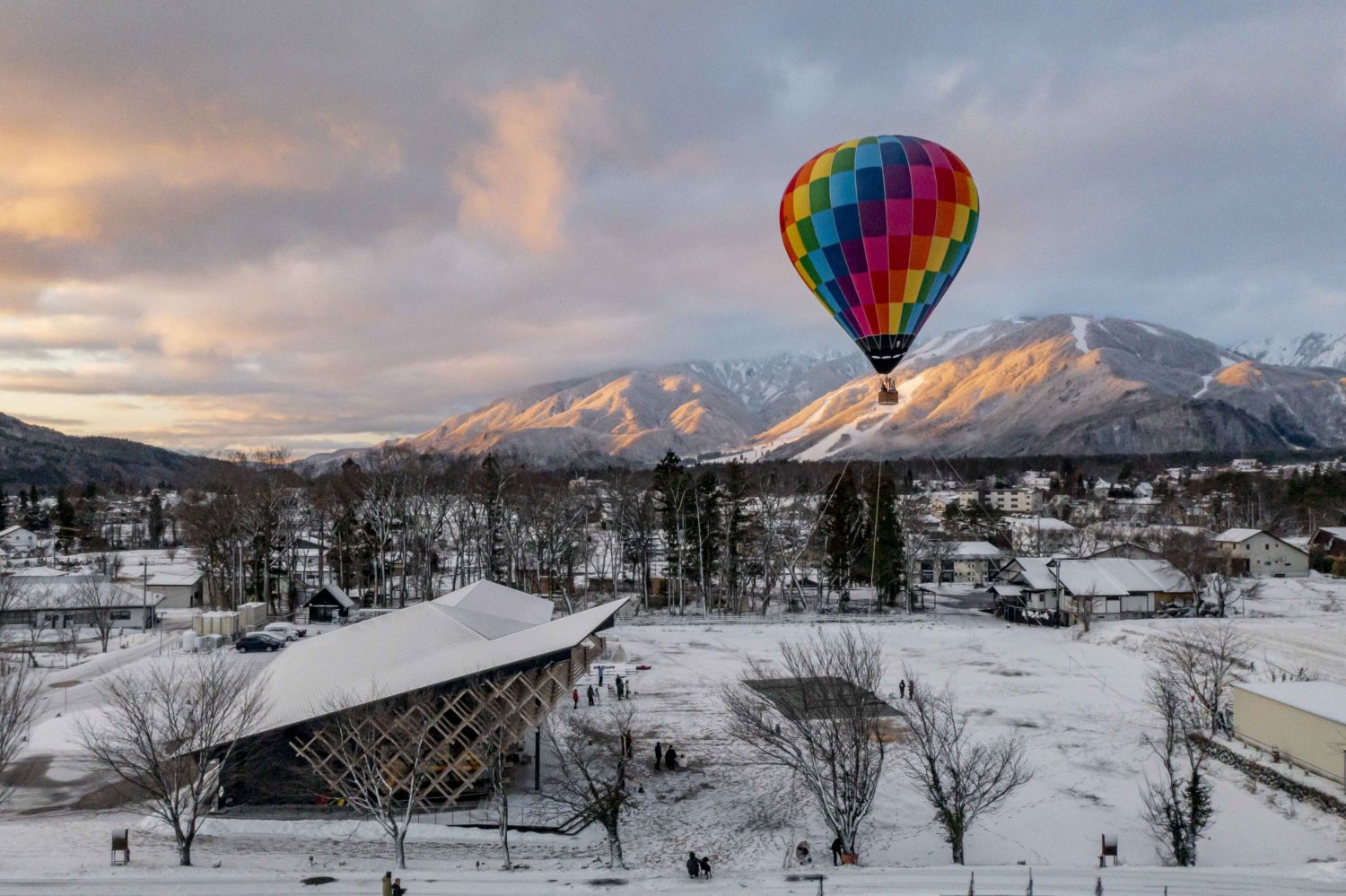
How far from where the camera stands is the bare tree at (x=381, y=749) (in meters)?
19.2

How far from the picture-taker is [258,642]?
139ft

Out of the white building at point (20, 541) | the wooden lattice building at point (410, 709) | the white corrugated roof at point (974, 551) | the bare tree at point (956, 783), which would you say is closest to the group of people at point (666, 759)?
the wooden lattice building at point (410, 709)

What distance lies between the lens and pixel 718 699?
109 ft

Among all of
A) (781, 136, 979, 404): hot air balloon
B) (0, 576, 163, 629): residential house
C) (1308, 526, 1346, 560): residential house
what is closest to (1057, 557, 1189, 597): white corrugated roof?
(1308, 526, 1346, 560): residential house

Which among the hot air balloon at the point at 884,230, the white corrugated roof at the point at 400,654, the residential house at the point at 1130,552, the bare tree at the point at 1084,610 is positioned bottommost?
the bare tree at the point at 1084,610

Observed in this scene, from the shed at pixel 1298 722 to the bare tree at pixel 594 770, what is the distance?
19.9 meters

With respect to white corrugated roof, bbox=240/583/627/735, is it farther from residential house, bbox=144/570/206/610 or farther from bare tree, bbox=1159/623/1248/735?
residential house, bbox=144/570/206/610

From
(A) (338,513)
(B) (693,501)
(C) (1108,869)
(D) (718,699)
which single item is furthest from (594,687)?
(A) (338,513)

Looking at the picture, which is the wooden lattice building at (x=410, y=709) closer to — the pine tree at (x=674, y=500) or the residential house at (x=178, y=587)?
the pine tree at (x=674, y=500)

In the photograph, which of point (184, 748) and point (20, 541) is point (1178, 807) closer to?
point (184, 748)

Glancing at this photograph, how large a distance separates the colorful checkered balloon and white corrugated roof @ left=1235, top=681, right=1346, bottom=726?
1600 centimetres

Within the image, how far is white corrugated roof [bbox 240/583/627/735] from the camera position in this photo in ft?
70.2

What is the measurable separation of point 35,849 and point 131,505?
115180 mm

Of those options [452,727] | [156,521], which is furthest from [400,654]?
[156,521]
